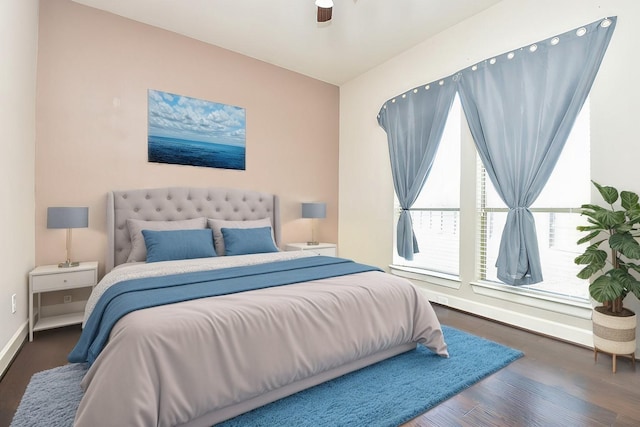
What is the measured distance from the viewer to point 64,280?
2.70 metres

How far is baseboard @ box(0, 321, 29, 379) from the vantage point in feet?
6.62

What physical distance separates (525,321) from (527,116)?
72.1 inches

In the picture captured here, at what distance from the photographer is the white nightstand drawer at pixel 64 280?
8.54ft

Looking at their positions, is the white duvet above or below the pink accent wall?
below

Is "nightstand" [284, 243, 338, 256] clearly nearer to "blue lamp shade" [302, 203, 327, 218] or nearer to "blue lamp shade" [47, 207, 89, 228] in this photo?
"blue lamp shade" [302, 203, 327, 218]

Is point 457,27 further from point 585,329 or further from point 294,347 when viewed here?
point 294,347

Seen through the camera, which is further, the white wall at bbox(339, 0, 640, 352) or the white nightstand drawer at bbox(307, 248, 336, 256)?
the white nightstand drawer at bbox(307, 248, 336, 256)

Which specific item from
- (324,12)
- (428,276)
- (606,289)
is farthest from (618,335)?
(324,12)

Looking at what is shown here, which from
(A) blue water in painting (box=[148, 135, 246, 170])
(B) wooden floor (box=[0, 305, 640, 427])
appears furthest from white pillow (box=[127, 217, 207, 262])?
(B) wooden floor (box=[0, 305, 640, 427])

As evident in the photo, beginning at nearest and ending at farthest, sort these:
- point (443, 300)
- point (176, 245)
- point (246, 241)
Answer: point (176, 245)
point (246, 241)
point (443, 300)

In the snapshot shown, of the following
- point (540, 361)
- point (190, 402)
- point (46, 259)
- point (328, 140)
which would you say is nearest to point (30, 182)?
point (46, 259)

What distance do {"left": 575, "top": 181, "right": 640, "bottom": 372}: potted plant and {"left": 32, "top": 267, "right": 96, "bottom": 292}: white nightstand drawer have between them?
12.9ft

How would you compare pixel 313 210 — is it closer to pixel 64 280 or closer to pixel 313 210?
pixel 313 210

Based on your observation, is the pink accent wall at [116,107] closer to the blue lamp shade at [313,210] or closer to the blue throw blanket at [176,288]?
the blue lamp shade at [313,210]
